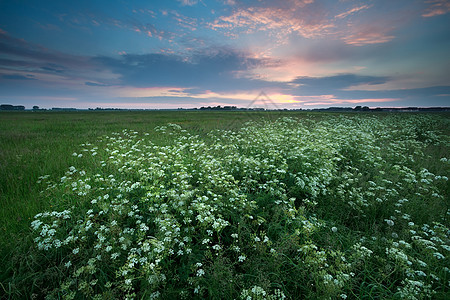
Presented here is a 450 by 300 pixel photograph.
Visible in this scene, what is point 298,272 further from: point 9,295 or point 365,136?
point 365,136

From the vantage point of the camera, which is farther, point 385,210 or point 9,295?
point 385,210

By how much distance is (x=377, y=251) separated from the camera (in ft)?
13.3

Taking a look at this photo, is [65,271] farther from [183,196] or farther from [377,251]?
[377,251]

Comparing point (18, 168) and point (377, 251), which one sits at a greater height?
point (18, 168)

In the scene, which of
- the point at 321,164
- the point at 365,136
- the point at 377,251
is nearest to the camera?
the point at 377,251

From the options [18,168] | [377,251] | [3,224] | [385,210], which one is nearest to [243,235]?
[377,251]

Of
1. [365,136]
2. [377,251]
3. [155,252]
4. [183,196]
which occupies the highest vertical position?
[365,136]

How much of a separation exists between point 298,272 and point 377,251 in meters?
2.12

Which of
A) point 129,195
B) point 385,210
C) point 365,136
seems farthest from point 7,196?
point 365,136

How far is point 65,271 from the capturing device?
3.37 meters

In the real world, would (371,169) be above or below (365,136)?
below

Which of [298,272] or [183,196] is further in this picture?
[183,196]

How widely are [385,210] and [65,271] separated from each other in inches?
305

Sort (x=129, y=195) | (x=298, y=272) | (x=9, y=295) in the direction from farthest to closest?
(x=129, y=195) < (x=298, y=272) < (x=9, y=295)
